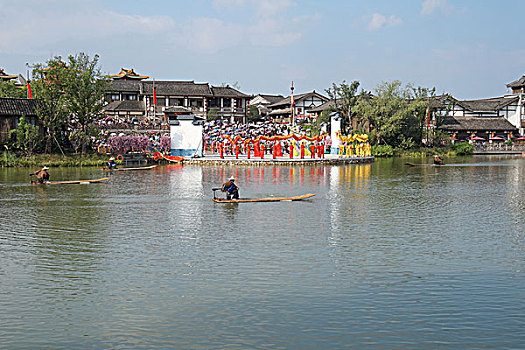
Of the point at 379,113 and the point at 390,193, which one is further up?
the point at 379,113

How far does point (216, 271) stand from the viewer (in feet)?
40.1

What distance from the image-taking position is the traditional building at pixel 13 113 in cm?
4547

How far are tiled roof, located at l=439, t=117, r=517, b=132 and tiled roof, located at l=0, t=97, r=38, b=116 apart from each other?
176 ft

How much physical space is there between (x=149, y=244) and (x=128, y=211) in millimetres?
6101

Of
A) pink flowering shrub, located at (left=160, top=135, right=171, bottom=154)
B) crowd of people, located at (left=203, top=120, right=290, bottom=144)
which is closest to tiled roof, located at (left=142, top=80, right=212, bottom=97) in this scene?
crowd of people, located at (left=203, top=120, right=290, bottom=144)

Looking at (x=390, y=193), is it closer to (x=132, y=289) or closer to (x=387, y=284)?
(x=387, y=284)

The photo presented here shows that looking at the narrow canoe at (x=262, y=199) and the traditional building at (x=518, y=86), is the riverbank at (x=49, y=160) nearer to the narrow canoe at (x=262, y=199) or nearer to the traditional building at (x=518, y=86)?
the narrow canoe at (x=262, y=199)

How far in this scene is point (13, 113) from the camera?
45.5m

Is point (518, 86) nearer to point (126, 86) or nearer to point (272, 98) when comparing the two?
point (272, 98)

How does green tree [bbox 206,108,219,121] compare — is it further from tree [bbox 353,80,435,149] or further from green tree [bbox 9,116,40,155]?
green tree [bbox 9,116,40,155]

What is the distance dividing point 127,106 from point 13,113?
2848 centimetres

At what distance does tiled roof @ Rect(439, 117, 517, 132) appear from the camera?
77.0m

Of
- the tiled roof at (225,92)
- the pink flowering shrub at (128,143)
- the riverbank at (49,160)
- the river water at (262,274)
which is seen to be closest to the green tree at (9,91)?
the pink flowering shrub at (128,143)

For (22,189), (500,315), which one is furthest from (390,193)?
Answer: (22,189)
